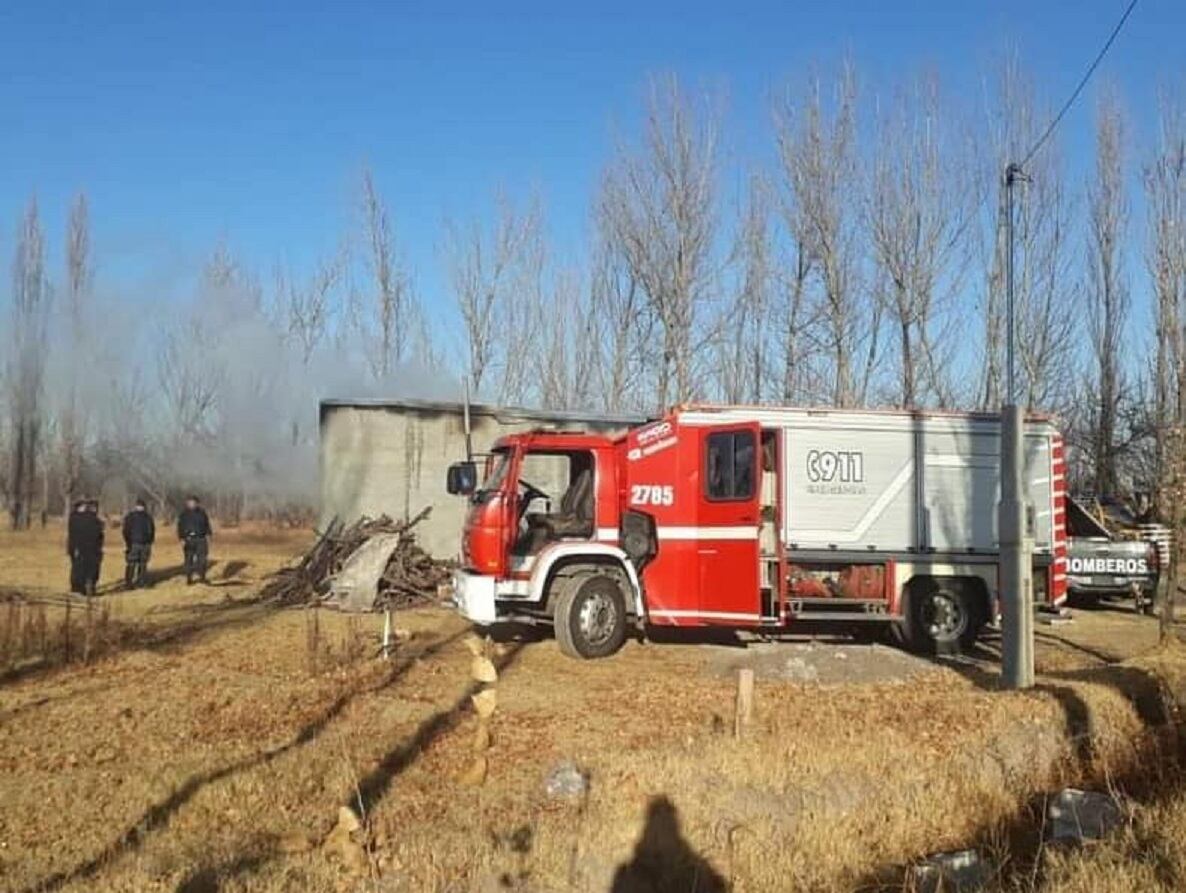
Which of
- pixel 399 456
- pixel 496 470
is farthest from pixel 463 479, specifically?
pixel 399 456

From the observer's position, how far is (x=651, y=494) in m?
13.7

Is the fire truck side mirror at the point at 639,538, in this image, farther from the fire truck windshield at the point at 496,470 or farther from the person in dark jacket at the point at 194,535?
the person in dark jacket at the point at 194,535

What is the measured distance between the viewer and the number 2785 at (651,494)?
13.7 metres

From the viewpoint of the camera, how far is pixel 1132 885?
202 inches

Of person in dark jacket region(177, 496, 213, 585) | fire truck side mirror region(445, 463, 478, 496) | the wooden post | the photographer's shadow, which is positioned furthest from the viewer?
person in dark jacket region(177, 496, 213, 585)

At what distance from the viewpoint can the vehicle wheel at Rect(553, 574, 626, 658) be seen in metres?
13.3

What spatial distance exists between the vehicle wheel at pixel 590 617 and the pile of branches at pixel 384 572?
6.23 meters

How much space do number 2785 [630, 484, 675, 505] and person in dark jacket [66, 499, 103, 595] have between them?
11340 mm

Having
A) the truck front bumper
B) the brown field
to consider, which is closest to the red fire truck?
the truck front bumper

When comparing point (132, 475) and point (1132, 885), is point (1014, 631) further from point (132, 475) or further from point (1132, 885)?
point (132, 475)

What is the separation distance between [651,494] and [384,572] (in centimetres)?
733

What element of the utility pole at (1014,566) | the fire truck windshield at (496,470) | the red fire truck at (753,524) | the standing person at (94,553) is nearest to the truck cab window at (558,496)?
the red fire truck at (753,524)

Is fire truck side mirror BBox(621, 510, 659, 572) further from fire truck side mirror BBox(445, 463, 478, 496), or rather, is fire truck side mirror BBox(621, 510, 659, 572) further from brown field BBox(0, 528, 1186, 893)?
fire truck side mirror BBox(445, 463, 478, 496)

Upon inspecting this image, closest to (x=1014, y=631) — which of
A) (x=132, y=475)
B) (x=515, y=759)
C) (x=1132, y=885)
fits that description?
(x=515, y=759)
